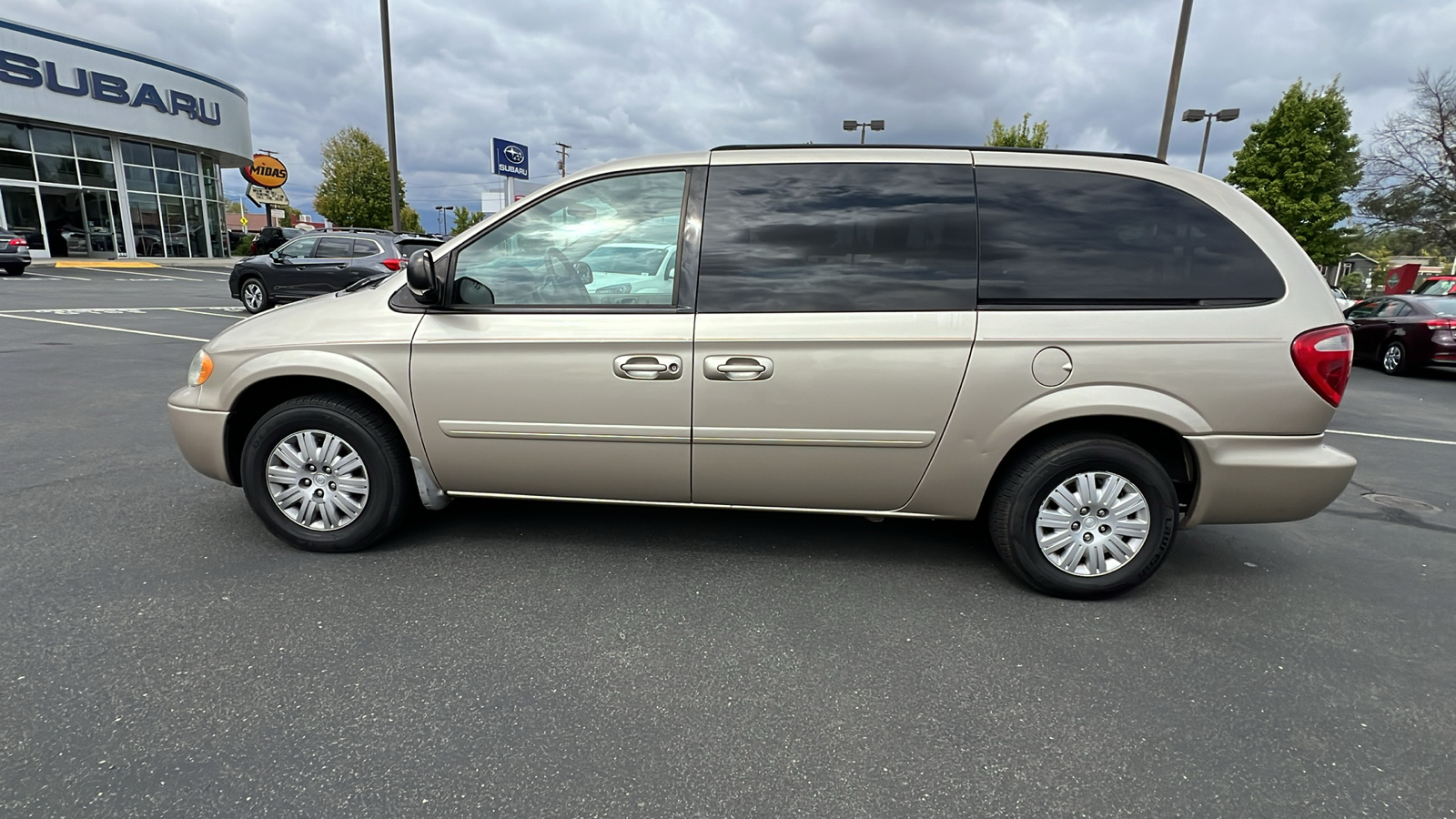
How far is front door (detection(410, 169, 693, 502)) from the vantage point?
10.1ft

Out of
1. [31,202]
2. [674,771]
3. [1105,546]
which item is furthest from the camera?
[31,202]

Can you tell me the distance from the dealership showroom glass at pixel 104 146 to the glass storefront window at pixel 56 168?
0.03 metres

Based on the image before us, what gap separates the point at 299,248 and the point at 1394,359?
18564mm

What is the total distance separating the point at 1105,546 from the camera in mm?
3088

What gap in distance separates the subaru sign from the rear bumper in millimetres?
23255

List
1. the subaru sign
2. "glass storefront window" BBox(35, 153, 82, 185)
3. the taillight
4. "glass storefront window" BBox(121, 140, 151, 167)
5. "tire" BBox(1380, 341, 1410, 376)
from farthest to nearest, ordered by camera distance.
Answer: "glass storefront window" BBox(121, 140, 151, 167)
"glass storefront window" BBox(35, 153, 82, 185)
the subaru sign
"tire" BBox(1380, 341, 1410, 376)
the taillight

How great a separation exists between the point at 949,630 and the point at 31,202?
36.7 m

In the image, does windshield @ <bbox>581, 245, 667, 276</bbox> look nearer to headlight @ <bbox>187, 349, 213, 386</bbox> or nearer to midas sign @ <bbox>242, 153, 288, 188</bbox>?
headlight @ <bbox>187, 349, 213, 386</bbox>

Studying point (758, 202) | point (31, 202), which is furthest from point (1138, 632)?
point (31, 202)

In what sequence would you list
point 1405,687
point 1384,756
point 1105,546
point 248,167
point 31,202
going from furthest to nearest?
point 248,167, point 31,202, point 1105,546, point 1405,687, point 1384,756

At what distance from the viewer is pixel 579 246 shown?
3.32m

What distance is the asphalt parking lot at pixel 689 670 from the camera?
203 centimetres

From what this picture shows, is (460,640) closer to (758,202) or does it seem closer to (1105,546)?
(758,202)

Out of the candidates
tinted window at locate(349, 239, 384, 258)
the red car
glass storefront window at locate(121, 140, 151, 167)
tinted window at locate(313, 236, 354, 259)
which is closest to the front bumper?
tinted window at locate(349, 239, 384, 258)
